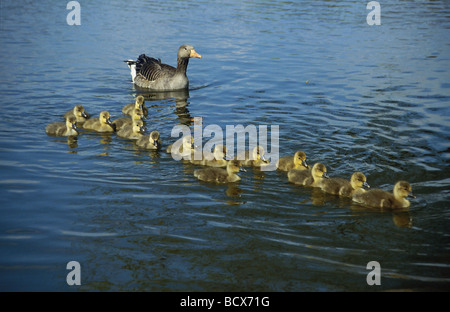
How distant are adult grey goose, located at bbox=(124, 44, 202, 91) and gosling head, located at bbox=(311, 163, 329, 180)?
6.79 metres

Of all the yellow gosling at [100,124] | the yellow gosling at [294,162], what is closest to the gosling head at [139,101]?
the yellow gosling at [100,124]

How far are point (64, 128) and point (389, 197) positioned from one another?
18.9ft

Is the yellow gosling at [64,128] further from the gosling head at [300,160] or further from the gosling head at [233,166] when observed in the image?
the gosling head at [300,160]

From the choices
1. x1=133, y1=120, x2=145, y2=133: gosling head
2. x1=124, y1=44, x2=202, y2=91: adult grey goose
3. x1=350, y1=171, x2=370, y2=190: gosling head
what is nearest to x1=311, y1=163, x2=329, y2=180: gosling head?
x1=350, y1=171, x2=370, y2=190: gosling head

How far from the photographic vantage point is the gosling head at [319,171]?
7.83 meters

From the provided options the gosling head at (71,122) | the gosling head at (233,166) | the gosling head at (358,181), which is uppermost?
the gosling head at (71,122)

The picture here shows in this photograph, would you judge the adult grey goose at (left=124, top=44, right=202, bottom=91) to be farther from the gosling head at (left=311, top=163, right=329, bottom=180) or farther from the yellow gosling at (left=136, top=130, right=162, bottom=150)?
the gosling head at (left=311, top=163, right=329, bottom=180)

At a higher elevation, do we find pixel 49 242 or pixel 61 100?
pixel 61 100

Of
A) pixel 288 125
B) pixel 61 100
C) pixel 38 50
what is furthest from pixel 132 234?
pixel 38 50

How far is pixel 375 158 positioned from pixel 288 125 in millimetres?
2176

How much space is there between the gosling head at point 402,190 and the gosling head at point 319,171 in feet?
3.36

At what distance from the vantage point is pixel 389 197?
23.9ft

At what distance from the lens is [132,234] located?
6406mm
